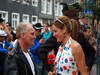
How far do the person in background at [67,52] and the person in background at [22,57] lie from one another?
0.33 metres

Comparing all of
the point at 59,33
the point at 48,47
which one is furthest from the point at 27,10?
the point at 59,33

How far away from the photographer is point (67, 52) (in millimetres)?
5082

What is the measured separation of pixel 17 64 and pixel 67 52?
0.66 metres

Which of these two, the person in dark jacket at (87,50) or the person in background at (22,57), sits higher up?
the person in background at (22,57)

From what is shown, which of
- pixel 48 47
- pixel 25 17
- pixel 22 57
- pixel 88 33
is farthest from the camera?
pixel 25 17

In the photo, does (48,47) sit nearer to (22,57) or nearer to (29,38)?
(29,38)

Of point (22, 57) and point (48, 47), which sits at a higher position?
point (22, 57)

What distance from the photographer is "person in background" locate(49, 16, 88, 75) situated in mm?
4988

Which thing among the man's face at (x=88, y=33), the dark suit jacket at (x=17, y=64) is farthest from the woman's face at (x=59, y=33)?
the man's face at (x=88, y=33)

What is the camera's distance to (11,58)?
4.78 meters

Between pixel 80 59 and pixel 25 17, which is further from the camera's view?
pixel 25 17

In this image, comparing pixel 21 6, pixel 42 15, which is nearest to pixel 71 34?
pixel 21 6

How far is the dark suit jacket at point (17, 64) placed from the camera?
15.5ft

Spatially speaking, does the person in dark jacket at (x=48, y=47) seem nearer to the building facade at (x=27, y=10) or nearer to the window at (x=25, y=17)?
the building facade at (x=27, y=10)
